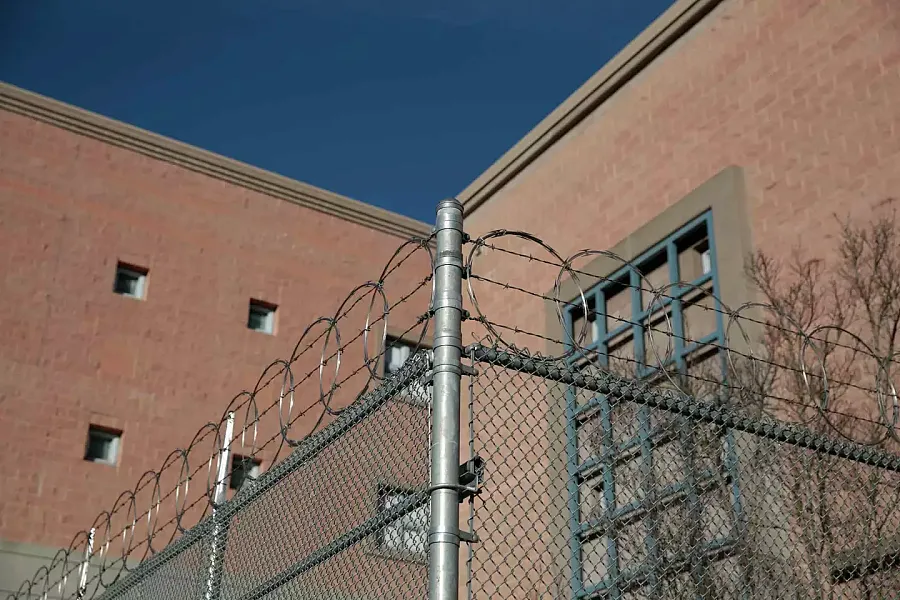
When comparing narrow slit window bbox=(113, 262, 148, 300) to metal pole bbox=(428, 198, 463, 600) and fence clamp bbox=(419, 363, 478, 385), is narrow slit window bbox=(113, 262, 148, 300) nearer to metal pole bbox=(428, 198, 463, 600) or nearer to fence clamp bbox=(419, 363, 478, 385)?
metal pole bbox=(428, 198, 463, 600)

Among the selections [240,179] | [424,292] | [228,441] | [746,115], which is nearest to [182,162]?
[240,179]

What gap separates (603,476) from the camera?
597cm

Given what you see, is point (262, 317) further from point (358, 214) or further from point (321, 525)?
point (321, 525)

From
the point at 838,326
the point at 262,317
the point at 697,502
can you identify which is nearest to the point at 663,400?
the point at 697,502

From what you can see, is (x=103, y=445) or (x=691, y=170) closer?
(x=691, y=170)

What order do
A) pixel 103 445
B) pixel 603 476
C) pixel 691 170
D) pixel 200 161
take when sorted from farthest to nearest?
pixel 200 161
pixel 103 445
pixel 691 170
pixel 603 476

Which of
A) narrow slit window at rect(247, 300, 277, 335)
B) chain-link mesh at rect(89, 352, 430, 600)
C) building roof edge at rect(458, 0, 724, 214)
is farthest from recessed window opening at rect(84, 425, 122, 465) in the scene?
chain-link mesh at rect(89, 352, 430, 600)

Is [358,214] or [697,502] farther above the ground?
[358,214]

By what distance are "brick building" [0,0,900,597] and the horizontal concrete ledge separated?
0.11ft

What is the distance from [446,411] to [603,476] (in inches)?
73.8

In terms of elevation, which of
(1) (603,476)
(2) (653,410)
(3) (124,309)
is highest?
(3) (124,309)

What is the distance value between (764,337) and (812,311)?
468 millimetres

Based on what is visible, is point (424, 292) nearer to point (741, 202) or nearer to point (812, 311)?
point (741, 202)

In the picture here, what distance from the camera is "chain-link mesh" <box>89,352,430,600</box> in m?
4.77
